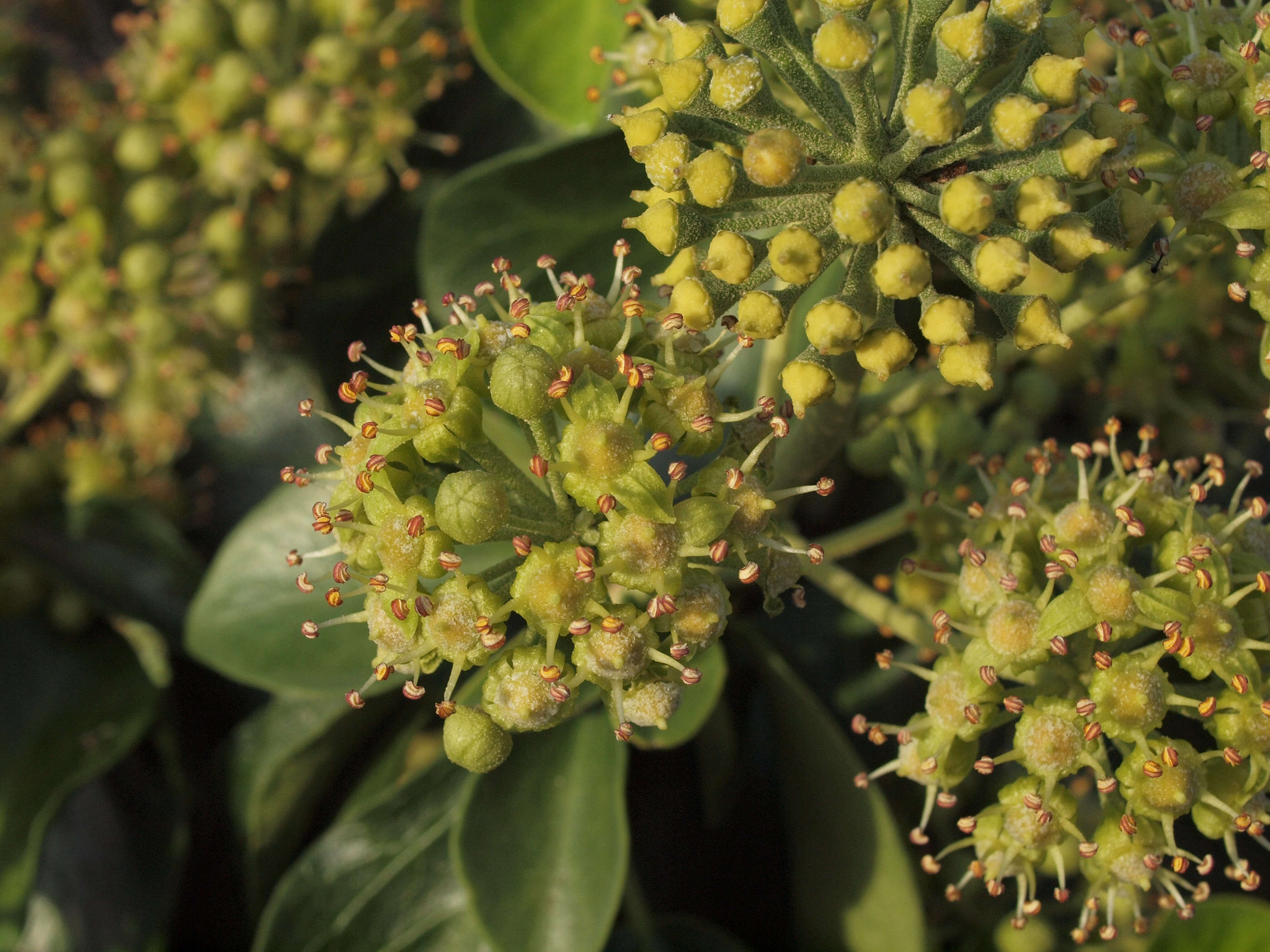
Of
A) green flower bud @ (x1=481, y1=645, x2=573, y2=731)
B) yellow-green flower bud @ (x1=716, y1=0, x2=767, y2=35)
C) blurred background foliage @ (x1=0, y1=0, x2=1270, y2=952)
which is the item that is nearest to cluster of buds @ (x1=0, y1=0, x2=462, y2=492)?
blurred background foliage @ (x1=0, y1=0, x2=1270, y2=952)

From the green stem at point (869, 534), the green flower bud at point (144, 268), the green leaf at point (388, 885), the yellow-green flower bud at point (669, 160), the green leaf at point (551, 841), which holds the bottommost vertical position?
the green leaf at point (388, 885)

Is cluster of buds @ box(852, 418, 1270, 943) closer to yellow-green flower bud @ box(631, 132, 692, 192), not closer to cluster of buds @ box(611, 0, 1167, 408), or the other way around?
cluster of buds @ box(611, 0, 1167, 408)

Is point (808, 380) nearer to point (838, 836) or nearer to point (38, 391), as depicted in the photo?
point (838, 836)

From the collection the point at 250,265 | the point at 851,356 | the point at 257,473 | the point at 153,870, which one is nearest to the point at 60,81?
the point at 250,265

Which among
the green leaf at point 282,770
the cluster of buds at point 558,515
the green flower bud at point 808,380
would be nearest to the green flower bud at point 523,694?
the cluster of buds at point 558,515

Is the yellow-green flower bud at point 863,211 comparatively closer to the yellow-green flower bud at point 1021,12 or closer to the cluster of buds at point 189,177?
the yellow-green flower bud at point 1021,12

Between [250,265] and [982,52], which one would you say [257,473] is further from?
[982,52]

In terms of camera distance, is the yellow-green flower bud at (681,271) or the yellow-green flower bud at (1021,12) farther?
the yellow-green flower bud at (681,271)
